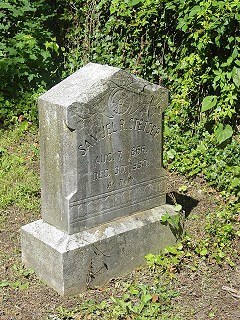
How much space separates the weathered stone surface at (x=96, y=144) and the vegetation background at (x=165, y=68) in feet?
2.22

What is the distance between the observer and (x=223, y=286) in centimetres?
474

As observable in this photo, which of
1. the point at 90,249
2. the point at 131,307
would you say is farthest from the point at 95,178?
the point at 131,307

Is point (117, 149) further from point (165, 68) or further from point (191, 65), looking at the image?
point (165, 68)

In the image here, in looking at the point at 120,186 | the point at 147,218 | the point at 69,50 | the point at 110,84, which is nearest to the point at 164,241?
the point at 147,218

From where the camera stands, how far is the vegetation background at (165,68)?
20.6ft

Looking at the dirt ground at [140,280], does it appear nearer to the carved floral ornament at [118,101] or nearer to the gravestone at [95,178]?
the gravestone at [95,178]

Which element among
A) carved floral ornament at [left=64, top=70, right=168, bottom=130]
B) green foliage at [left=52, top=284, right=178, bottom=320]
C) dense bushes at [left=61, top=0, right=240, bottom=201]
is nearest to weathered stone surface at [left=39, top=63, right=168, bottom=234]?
carved floral ornament at [left=64, top=70, right=168, bottom=130]

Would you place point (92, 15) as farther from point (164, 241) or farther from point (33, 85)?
point (164, 241)

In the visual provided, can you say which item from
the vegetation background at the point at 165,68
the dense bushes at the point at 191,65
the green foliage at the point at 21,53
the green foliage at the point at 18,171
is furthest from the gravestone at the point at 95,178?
the green foliage at the point at 21,53

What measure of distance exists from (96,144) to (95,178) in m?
0.26

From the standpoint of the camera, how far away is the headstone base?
15.0 ft

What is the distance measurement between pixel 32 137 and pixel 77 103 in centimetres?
336

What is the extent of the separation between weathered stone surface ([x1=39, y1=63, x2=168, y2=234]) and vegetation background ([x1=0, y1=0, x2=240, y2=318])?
677 millimetres

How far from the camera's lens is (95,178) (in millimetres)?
4699
